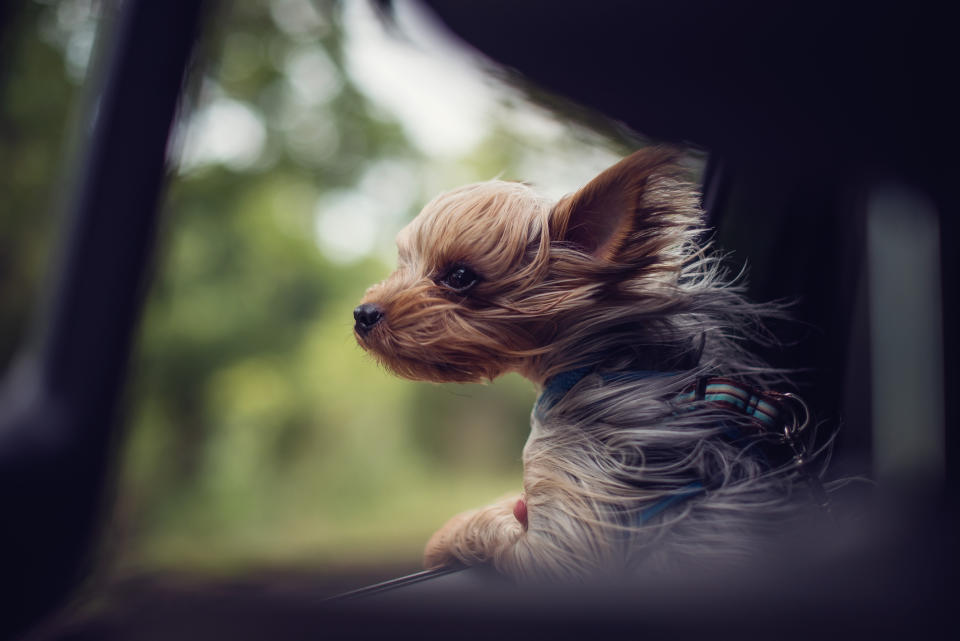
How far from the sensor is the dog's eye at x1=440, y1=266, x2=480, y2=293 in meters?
1.38

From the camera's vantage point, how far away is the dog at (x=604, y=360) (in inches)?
48.4

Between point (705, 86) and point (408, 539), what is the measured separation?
3.00 feet

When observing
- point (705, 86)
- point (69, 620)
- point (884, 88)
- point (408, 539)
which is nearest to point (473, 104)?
point (705, 86)

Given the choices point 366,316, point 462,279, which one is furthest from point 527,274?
point 366,316

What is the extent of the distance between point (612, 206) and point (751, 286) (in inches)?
11.8

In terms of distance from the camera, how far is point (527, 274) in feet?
4.38

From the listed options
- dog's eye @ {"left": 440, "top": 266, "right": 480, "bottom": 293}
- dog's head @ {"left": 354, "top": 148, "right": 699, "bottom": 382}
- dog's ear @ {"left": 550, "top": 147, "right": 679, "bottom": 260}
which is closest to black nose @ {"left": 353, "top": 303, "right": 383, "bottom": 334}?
dog's head @ {"left": 354, "top": 148, "right": 699, "bottom": 382}

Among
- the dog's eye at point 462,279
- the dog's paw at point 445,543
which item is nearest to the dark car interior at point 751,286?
the dog's paw at point 445,543

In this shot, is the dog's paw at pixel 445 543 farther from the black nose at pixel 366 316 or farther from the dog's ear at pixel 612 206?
the dog's ear at pixel 612 206

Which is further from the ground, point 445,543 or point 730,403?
point 730,403

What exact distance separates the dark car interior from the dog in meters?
0.06

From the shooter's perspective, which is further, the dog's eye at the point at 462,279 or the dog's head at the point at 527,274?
the dog's eye at the point at 462,279

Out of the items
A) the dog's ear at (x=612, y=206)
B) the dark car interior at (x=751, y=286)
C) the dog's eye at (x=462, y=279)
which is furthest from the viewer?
the dog's eye at (x=462, y=279)

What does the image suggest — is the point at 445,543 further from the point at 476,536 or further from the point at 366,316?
the point at 366,316
